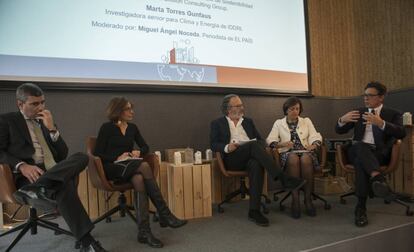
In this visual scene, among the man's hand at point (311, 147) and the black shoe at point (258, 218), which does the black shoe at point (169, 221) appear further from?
the man's hand at point (311, 147)

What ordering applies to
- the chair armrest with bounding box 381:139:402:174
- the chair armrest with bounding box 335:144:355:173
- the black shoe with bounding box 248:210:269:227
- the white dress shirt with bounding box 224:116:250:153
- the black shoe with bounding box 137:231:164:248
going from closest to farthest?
the black shoe with bounding box 137:231:164:248 → the black shoe with bounding box 248:210:269:227 → the chair armrest with bounding box 381:139:402:174 → the chair armrest with bounding box 335:144:355:173 → the white dress shirt with bounding box 224:116:250:153

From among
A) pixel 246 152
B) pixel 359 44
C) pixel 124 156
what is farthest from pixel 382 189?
pixel 359 44

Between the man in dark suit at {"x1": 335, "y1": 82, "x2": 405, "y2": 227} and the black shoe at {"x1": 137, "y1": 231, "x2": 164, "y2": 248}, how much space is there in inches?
58.9

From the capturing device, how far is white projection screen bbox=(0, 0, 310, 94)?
9.55 ft

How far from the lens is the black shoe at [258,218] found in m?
2.57

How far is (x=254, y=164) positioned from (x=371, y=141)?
44.1 inches

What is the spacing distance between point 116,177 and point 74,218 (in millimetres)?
612

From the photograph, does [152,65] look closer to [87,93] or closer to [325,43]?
[87,93]

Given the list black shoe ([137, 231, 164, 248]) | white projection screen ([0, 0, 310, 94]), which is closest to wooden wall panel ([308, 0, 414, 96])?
white projection screen ([0, 0, 310, 94])

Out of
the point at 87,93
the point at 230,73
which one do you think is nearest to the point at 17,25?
the point at 87,93

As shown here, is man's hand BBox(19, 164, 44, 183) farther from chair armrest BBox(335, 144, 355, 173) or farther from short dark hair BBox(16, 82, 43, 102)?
chair armrest BBox(335, 144, 355, 173)

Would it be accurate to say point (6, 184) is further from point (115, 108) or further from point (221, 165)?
point (221, 165)

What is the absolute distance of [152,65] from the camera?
343cm

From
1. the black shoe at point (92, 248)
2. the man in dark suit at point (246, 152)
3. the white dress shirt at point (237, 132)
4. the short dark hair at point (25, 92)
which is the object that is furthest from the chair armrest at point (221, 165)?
the short dark hair at point (25, 92)
